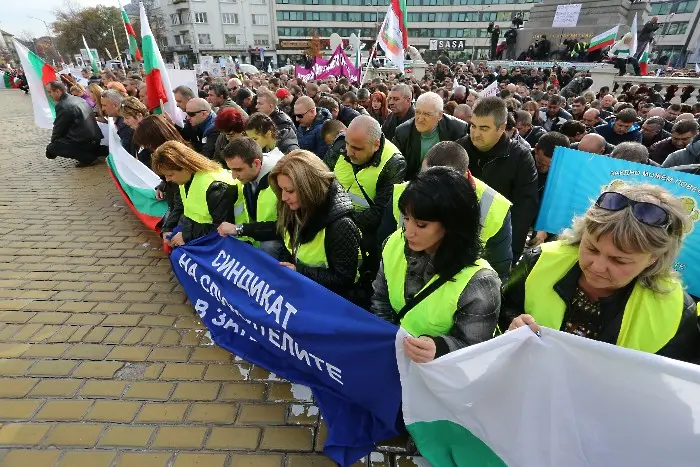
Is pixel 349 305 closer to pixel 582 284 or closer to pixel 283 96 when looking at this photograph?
pixel 582 284

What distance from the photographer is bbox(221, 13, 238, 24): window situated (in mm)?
65812

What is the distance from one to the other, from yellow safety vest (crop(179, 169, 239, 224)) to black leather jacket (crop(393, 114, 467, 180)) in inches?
82.7

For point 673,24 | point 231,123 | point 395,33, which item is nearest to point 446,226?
point 231,123

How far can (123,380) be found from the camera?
299cm

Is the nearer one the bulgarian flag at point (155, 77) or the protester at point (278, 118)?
the protester at point (278, 118)

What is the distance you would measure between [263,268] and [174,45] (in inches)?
3128

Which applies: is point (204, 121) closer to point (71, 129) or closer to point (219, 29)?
point (71, 129)

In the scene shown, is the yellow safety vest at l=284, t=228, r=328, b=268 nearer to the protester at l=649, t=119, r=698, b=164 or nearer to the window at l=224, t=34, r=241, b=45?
the protester at l=649, t=119, r=698, b=164

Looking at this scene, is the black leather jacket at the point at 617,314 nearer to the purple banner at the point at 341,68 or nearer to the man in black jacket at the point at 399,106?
the man in black jacket at the point at 399,106

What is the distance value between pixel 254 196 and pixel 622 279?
2.76 meters

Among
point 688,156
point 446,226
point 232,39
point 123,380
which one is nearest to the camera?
point 446,226

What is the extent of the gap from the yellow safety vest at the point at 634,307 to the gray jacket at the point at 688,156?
12.2 ft

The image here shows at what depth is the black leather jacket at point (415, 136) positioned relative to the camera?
4629mm

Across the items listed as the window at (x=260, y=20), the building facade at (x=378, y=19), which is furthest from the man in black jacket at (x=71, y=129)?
the window at (x=260, y=20)
